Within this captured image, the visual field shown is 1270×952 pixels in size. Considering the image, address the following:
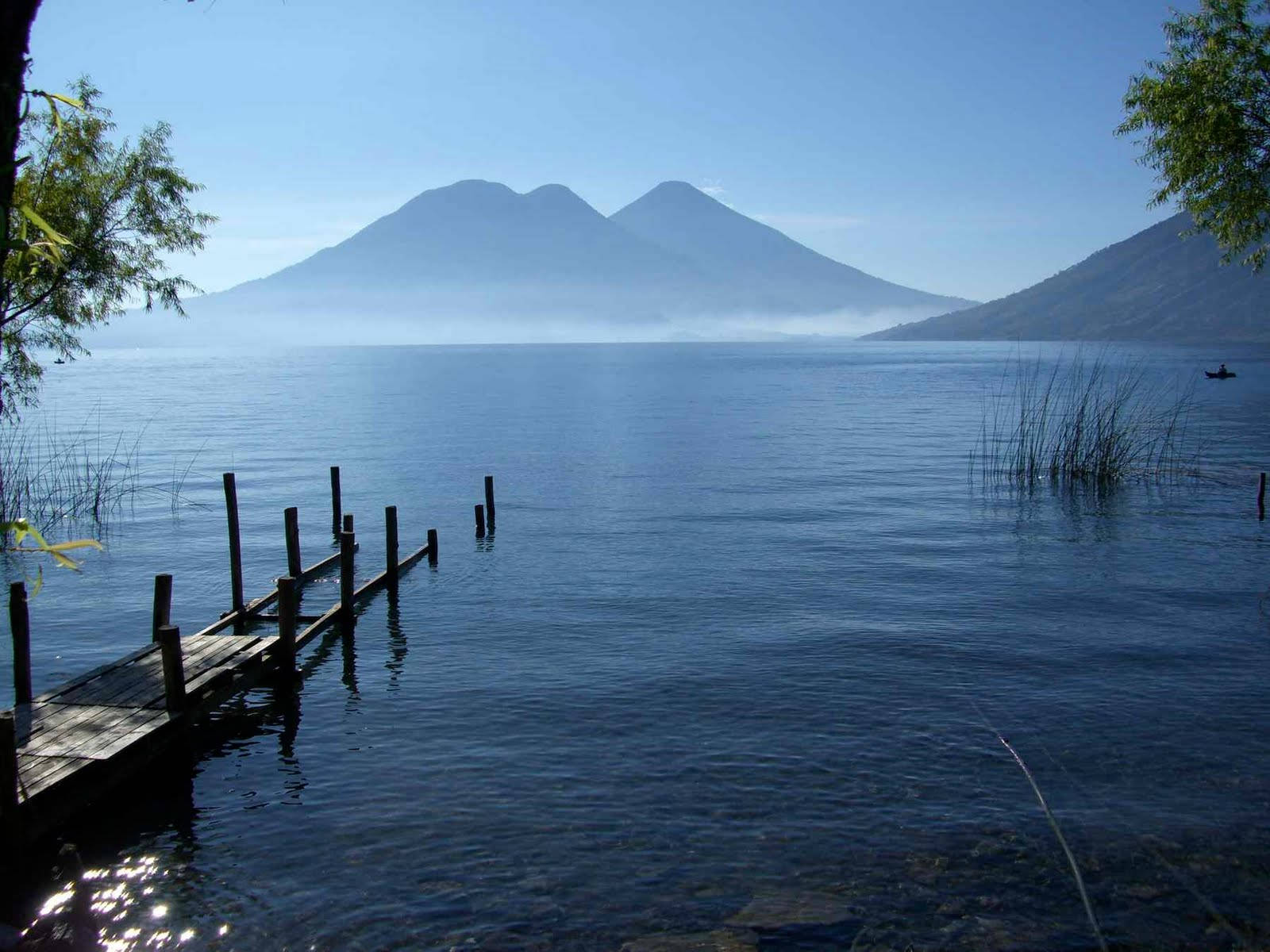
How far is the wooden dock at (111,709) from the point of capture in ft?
35.3

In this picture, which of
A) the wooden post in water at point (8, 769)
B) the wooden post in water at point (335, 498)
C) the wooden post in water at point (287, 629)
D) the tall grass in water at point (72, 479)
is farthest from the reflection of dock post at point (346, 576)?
the wooden post in water at point (335, 498)

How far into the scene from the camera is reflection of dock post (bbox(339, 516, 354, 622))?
65.3 feet

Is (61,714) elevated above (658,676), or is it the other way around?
(61,714)

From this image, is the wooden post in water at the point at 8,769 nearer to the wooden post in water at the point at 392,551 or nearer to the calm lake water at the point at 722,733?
the calm lake water at the point at 722,733

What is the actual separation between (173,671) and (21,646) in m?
3.04

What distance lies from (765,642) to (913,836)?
26.8ft

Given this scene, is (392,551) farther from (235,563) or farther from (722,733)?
(722,733)

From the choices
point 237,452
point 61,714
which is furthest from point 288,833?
point 237,452

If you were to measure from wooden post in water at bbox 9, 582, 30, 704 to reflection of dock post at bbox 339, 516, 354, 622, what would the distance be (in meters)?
6.29

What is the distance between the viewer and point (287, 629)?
16531 mm

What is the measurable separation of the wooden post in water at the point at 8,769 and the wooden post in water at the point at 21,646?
12.8 feet

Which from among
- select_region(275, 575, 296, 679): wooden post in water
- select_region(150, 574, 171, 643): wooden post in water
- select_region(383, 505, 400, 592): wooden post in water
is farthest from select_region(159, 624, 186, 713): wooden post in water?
select_region(383, 505, 400, 592): wooden post in water

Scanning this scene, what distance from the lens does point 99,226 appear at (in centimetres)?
2723

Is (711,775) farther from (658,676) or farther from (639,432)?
(639,432)
